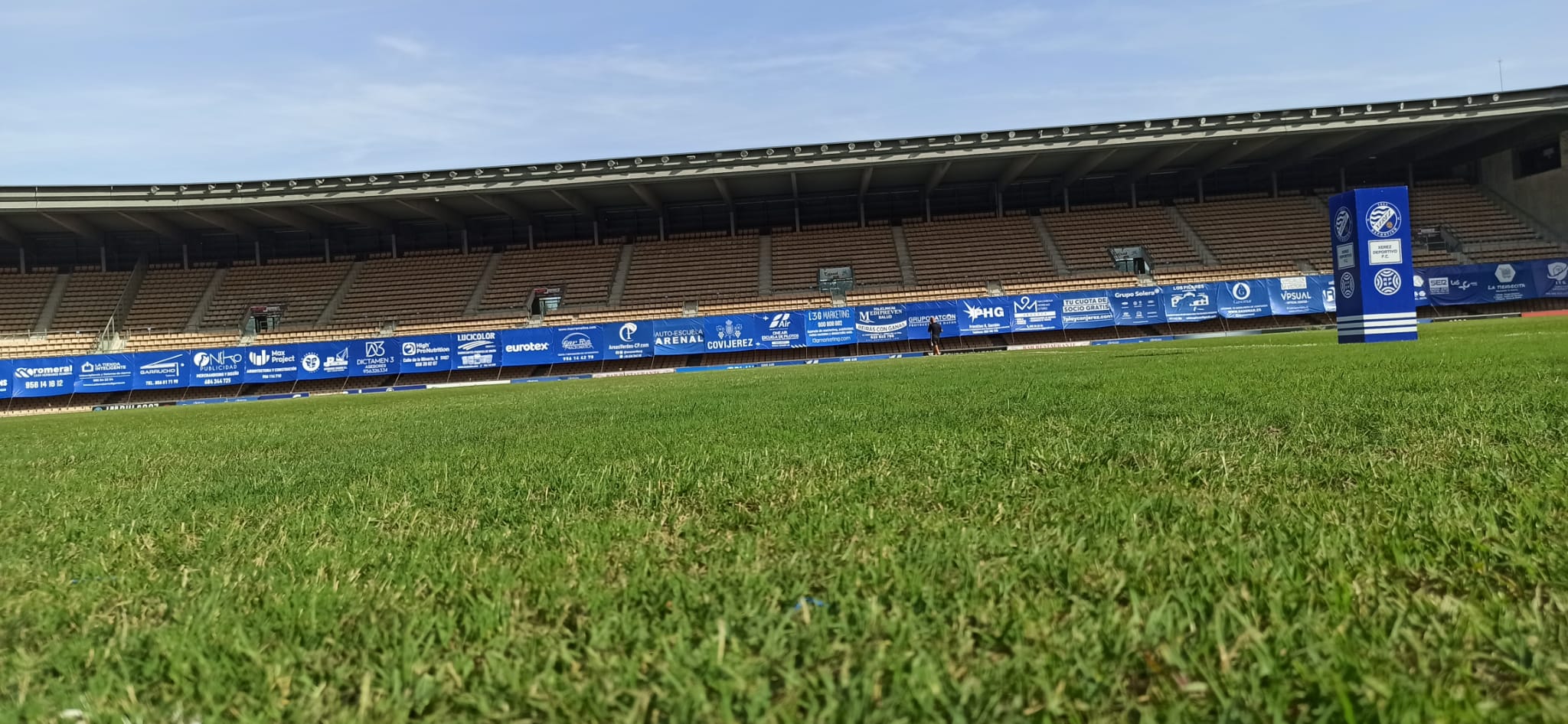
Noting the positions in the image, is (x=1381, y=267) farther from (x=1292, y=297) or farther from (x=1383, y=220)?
(x=1292, y=297)

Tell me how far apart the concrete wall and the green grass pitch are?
38422 millimetres

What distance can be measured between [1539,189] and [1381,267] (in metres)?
27.0

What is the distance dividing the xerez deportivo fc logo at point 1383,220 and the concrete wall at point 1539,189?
26.1 meters

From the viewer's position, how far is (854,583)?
1784mm

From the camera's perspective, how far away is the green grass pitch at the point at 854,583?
127cm

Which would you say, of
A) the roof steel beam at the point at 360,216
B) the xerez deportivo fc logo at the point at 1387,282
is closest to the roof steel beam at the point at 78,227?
the roof steel beam at the point at 360,216

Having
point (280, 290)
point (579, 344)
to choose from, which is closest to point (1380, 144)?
point (579, 344)

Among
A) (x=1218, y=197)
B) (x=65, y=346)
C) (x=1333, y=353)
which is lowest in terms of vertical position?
(x=1333, y=353)

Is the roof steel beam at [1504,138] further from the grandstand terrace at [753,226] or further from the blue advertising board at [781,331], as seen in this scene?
the blue advertising board at [781,331]

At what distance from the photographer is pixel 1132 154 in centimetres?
3303

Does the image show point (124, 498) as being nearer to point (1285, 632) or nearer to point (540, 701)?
point (540, 701)

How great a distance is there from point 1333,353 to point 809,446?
9.79 meters

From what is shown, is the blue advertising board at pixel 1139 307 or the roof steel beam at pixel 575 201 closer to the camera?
the blue advertising board at pixel 1139 307

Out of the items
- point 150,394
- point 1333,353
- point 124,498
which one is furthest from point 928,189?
point 124,498
